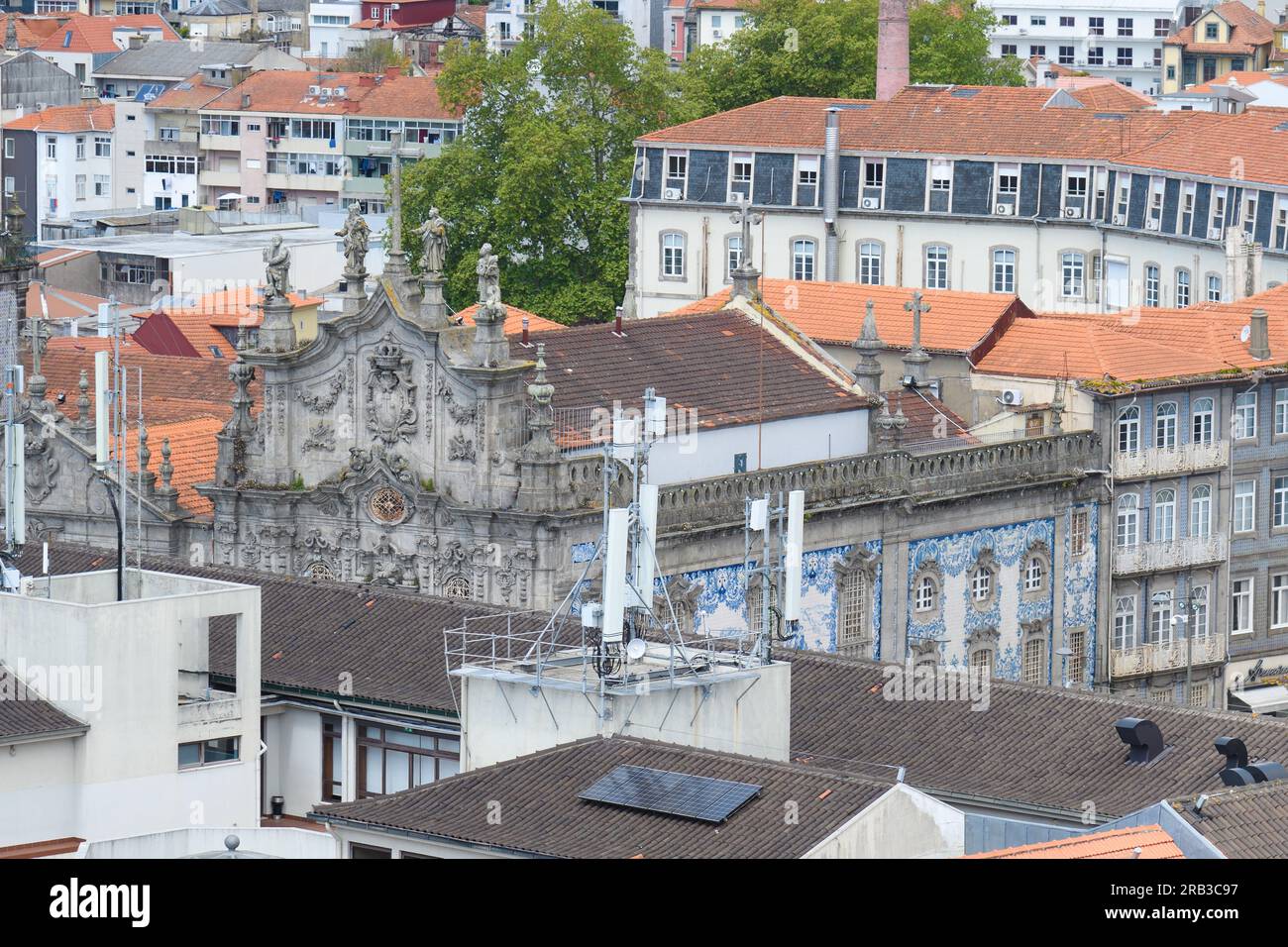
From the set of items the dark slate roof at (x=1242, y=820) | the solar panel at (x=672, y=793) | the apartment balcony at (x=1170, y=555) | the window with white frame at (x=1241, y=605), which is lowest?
the window with white frame at (x=1241, y=605)

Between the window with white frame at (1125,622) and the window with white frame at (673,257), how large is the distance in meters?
46.0

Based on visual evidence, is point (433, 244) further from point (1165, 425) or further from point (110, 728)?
point (110, 728)

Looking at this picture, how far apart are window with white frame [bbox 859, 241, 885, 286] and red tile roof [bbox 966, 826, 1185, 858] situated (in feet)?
285

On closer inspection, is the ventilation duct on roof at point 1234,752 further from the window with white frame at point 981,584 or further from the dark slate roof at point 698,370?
the window with white frame at point 981,584

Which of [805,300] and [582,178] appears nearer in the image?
[805,300]

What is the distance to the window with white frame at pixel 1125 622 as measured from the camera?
97125mm

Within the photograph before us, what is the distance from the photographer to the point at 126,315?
134 m

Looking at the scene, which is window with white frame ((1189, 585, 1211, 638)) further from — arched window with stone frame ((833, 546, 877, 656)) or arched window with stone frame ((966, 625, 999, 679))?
arched window with stone frame ((833, 546, 877, 656))

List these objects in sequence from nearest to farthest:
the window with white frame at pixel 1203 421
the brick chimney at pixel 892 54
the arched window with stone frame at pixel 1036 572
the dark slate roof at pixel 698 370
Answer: the dark slate roof at pixel 698 370
the arched window with stone frame at pixel 1036 572
the window with white frame at pixel 1203 421
the brick chimney at pixel 892 54

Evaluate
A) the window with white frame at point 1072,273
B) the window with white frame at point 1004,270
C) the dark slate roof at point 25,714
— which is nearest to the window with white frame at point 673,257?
the window with white frame at point 1004,270
